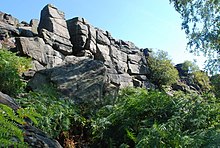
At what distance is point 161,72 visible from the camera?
51.0 feet

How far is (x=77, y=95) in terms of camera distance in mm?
7145

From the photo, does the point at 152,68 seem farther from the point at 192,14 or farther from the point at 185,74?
the point at 192,14

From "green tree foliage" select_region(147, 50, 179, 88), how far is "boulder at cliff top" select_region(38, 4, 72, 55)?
4705 mm

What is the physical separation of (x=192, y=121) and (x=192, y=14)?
27.9 ft

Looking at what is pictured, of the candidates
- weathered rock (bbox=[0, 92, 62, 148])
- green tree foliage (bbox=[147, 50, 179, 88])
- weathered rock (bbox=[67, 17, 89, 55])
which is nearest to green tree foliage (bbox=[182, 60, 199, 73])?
green tree foliage (bbox=[147, 50, 179, 88])

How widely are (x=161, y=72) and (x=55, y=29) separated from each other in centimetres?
557

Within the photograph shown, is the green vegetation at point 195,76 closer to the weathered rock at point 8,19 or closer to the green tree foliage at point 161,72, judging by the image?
the green tree foliage at point 161,72

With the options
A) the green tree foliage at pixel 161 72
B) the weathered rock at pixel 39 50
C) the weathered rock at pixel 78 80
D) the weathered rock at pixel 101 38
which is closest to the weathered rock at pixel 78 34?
the weathered rock at pixel 101 38

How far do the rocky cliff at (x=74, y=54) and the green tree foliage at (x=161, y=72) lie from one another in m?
0.44

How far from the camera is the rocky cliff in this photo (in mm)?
7543

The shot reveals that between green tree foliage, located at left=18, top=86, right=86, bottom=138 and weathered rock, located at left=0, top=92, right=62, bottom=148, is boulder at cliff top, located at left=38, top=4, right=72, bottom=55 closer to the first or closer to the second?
green tree foliage, located at left=18, top=86, right=86, bottom=138

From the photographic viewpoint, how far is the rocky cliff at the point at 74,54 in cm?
754

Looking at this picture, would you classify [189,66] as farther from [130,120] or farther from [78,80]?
[130,120]

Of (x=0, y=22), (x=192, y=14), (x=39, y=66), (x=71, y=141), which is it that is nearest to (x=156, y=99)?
(x=71, y=141)
